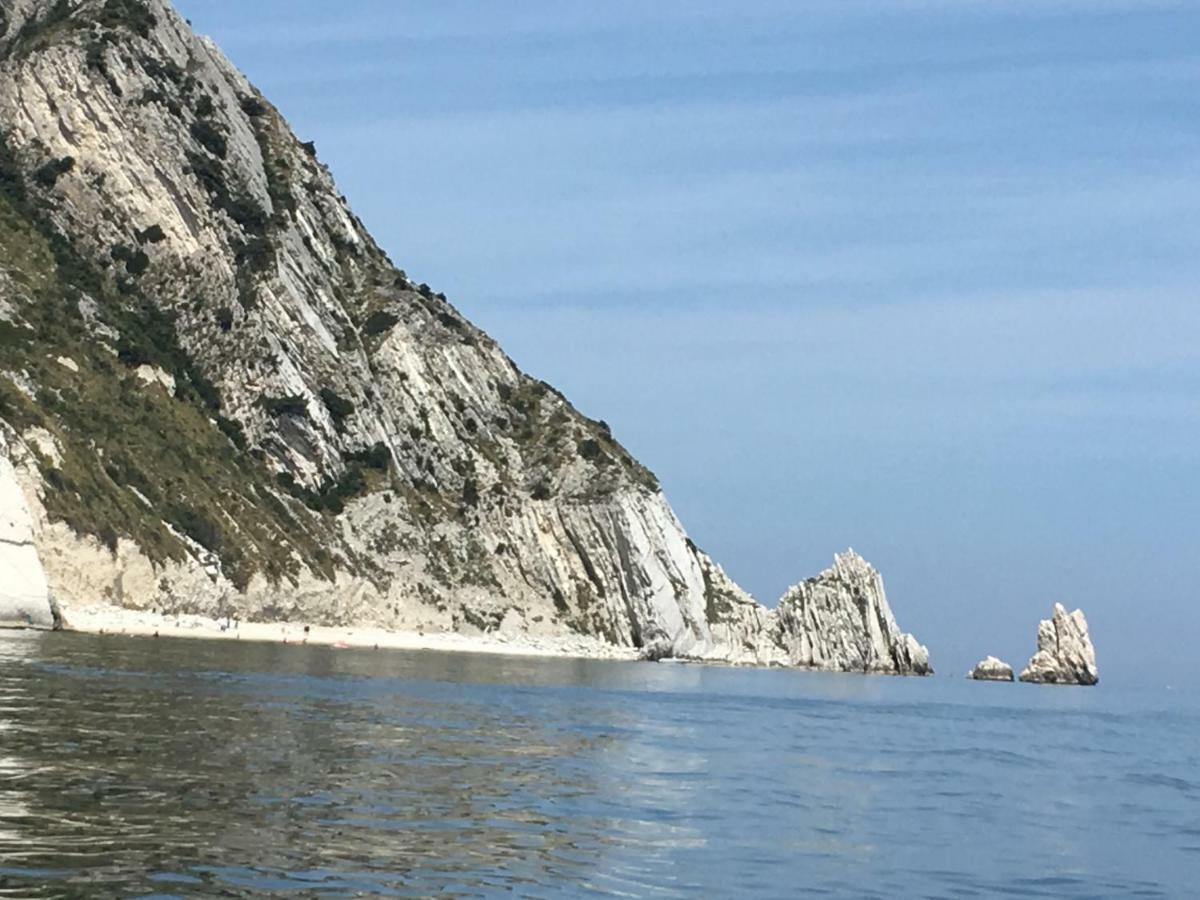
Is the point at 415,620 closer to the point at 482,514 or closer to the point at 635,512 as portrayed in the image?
the point at 482,514

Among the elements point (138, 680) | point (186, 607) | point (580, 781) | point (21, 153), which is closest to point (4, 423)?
point (186, 607)

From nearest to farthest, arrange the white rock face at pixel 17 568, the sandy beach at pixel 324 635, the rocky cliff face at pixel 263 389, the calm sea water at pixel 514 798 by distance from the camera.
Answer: the calm sea water at pixel 514 798 < the white rock face at pixel 17 568 < the sandy beach at pixel 324 635 < the rocky cliff face at pixel 263 389

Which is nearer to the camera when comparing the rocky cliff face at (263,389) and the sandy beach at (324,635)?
the sandy beach at (324,635)

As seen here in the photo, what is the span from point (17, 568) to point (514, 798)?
5317 cm

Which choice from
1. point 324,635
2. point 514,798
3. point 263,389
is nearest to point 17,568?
point 324,635

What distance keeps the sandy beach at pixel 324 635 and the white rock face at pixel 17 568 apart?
17.2 ft

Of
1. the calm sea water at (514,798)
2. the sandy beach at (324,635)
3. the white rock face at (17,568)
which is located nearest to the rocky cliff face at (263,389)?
the sandy beach at (324,635)

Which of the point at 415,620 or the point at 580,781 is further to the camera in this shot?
the point at 415,620

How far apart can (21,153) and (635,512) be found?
6268cm

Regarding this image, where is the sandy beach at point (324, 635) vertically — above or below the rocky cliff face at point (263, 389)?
below

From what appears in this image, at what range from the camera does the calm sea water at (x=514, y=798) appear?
75.1ft

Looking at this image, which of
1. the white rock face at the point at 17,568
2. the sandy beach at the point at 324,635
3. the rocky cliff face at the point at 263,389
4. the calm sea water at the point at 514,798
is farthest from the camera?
the rocky cliff face at the point at 263,389

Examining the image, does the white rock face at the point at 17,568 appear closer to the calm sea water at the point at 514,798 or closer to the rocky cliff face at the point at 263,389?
the calm sea water at the point at 514,798

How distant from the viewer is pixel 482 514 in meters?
151
